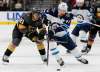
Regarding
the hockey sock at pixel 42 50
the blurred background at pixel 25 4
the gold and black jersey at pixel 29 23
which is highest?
the gold and black jersey at pixel 29 23

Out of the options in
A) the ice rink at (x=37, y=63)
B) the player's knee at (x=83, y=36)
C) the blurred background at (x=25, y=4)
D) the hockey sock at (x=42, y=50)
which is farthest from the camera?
the blurred background at (x=25, y=4)

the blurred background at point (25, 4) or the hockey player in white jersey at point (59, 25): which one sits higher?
the hockey player in white jersey at point (59, 25)

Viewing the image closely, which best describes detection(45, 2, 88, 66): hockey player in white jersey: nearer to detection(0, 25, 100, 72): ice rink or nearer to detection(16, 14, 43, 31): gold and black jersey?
detection(16, 14, 43, 31): gold and black jersey

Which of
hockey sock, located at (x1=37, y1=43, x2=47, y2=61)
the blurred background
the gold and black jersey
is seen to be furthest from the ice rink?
the blurred background

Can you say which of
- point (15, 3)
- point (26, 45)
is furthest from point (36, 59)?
point (15, 3)

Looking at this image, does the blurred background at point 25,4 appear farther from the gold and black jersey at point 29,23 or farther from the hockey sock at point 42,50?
the gold and black jersey at point 29,23

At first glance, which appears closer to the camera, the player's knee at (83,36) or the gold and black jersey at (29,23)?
the gold and black jersey at (29,23)

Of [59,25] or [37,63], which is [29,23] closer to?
[59,25]

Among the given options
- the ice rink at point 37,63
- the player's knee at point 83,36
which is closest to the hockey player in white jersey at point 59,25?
the ice rink at point 37,63

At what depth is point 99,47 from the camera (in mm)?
10281

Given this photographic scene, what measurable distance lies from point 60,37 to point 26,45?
11.0ft

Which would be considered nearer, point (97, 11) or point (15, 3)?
point (97, 11)

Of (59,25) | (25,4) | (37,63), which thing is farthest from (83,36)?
(25,4)

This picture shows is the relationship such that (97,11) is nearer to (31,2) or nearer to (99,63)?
(99,63)
